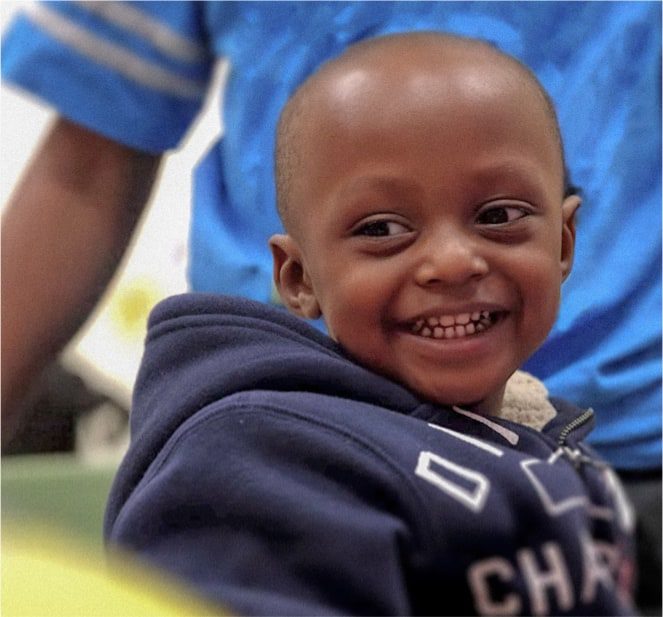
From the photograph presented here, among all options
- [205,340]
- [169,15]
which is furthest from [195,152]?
[205,340]

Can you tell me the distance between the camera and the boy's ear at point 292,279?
45 centimetres

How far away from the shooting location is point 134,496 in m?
0.36

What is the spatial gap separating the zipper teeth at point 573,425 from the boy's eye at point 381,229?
0.35ft

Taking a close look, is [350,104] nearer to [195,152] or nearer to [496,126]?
[496,126]

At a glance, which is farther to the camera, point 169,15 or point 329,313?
point 169,15

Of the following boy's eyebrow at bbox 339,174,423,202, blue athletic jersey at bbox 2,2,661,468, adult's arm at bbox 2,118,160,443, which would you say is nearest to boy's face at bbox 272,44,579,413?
boy's eyebrow at bbox 339,174,423,202

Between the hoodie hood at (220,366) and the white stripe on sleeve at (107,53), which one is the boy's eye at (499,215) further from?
the white stripe on sleeve at (107,53)

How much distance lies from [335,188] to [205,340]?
0.08 meters

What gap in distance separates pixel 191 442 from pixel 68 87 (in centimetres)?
33

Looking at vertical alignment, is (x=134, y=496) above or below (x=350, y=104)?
below

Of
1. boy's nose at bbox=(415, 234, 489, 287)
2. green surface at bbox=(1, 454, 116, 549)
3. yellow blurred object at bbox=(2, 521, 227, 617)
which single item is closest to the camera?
yellow blurred object at bbox=(2, 521, 227, 617)

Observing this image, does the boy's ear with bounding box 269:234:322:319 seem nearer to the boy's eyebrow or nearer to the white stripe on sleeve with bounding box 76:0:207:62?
the boy's eyebrow

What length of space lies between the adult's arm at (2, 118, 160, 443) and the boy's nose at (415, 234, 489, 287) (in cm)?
30

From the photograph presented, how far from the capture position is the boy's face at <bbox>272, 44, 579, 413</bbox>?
0.38 meters
